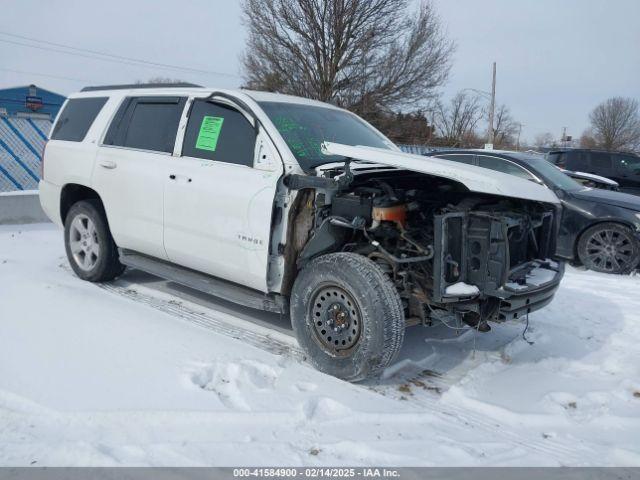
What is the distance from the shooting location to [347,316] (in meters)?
3.75

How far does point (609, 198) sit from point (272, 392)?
623 centimetres

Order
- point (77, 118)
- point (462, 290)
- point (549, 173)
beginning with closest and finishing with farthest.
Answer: point (462, 290) → point (77, 118) → point (549, 173)

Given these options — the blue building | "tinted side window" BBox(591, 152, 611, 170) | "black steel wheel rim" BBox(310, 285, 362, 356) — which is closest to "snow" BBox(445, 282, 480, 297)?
"black steel wheel rim" BBox(310, 285, 362, 356)

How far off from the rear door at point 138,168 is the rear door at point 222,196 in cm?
18

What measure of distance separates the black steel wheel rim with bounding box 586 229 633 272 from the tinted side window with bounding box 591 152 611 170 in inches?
310

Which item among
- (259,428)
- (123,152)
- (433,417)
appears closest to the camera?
(259,428)

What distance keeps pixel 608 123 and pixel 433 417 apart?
2637 inches

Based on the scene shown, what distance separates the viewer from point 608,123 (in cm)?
6056

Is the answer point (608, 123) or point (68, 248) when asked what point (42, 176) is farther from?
point (608, 123)

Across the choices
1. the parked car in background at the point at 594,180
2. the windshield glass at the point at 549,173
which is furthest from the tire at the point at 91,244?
→ the parked car in background at the point at 594,180

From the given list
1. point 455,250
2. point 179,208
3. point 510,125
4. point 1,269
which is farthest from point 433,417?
point 510,125

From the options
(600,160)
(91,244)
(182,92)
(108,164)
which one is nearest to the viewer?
(182,92)

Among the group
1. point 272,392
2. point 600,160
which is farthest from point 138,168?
point 600,160

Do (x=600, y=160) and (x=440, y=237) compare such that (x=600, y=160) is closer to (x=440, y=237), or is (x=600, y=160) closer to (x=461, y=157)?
(x=461, y=157)
